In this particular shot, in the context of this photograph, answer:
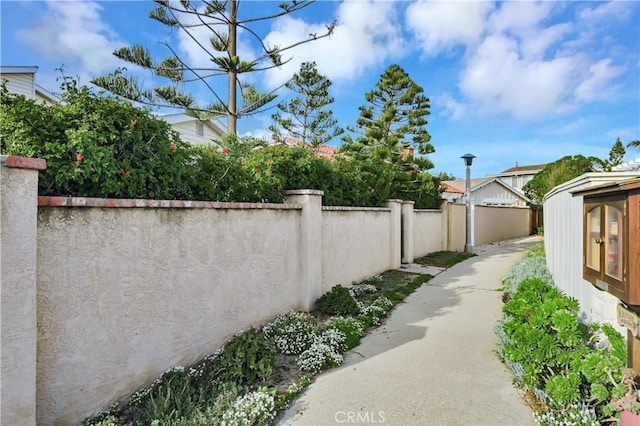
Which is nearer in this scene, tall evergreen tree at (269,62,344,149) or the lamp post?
the lamp post

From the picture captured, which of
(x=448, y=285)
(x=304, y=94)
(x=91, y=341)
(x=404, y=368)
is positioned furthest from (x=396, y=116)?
(x=91, y=341)

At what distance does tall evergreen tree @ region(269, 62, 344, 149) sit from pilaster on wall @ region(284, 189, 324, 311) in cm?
895

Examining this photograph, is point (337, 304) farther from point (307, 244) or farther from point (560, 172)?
point (560, 172)

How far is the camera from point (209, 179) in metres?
4.06

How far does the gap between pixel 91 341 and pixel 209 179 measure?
6.62 ft

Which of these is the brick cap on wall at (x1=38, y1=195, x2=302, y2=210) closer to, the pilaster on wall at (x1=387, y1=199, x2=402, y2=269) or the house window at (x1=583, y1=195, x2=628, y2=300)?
the house window at (x1=583, y1=195, x2=628, y2=300)

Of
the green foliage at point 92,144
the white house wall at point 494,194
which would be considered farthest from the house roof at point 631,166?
the white house wall at point 494,194

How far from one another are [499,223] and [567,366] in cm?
1757

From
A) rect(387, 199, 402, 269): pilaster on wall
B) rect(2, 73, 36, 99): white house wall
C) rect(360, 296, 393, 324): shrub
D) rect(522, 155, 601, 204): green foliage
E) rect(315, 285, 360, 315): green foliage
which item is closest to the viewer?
rect(360, 296, 393, 324): shrub

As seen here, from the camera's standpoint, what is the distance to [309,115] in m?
14.3

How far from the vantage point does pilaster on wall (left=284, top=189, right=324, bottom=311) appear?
5508mm

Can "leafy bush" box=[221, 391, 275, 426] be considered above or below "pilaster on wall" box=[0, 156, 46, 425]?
below

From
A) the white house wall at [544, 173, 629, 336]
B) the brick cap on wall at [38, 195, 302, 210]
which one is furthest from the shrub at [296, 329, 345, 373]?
the white house wall at [544, 173, 629, 336]

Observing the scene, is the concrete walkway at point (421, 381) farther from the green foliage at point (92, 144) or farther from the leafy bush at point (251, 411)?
the green foliage at point (92, 144)
